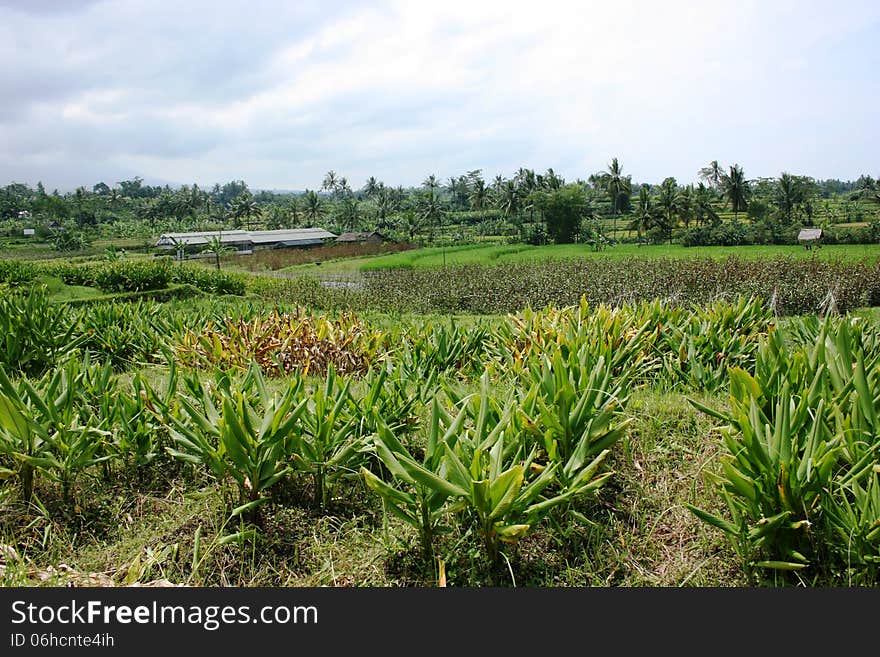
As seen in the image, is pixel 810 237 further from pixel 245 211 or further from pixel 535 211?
pixel 245 211

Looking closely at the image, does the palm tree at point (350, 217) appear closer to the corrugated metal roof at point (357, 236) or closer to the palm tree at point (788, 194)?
the corrugated metal roof at point (357, 236)

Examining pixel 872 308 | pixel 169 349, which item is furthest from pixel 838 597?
pixel 872 308

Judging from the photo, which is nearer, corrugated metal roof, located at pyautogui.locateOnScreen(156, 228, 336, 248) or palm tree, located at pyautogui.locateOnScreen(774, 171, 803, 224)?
palm tree, located at pyautogui.locateOnScreen(774, 171, 803, 224)

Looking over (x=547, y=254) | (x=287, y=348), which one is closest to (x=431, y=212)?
(x=547, y=254)

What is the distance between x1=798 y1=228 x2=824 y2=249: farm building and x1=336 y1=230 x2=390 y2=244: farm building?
70.6 ft

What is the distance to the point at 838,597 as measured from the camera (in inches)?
40.5

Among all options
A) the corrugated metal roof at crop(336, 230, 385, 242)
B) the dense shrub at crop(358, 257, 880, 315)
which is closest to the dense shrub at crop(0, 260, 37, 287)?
the dense shrub at crop(358, 257, 880, 315)

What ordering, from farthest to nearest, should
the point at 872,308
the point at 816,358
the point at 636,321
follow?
1. the point at 872,308
2. the point at 636,321
3. the point at 816,358

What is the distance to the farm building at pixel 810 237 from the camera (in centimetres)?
1463

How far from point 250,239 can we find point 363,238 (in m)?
6.12

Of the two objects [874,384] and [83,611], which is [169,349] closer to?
[83,611]

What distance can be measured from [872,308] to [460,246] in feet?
73.0

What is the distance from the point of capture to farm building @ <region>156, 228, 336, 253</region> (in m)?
28.9

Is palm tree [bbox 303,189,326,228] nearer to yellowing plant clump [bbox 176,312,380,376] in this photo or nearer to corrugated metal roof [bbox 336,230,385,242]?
corrugated metal roof [bbox 336,230,385,242]
